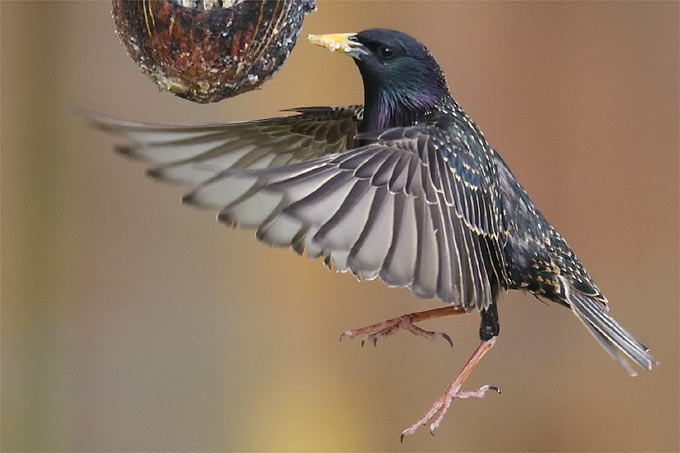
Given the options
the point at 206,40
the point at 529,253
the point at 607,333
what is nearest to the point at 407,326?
the point at 529,253

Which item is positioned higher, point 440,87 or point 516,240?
point 440,87

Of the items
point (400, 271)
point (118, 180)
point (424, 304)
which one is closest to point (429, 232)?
point (400, 271)

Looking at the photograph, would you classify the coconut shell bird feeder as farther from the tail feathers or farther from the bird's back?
the tail feathers

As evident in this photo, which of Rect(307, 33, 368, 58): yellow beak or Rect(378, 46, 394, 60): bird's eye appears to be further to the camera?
Rect(378, 46, 394, 60): bird's eye

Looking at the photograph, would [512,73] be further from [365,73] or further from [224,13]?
[224,13]

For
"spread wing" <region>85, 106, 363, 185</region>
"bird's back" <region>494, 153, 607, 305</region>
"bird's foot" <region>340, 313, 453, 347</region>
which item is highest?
"spread wing" <region>85, 106, 363, 185</region>

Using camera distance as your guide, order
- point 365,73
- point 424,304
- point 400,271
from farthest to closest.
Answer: point 424,304 < point 365,73 < point 400,271

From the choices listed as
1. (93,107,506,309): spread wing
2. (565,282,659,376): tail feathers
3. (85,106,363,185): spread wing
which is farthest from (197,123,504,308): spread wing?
(565,282,659,376): tail feathers
